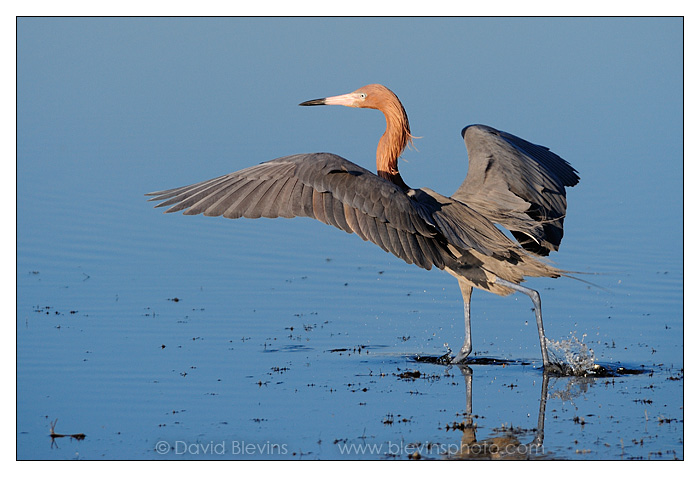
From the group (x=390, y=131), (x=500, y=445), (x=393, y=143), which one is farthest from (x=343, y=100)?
(x=500, y=445)

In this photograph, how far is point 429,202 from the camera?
875 centimetres

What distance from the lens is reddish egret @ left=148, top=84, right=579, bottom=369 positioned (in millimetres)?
7945

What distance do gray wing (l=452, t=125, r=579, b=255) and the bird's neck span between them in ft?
2.31

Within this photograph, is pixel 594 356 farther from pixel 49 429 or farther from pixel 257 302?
pixel 49 429

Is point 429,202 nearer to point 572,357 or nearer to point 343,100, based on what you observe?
point 572,357

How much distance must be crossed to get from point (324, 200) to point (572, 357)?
9.26 feet

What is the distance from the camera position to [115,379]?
832cm

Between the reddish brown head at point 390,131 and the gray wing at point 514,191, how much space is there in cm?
72

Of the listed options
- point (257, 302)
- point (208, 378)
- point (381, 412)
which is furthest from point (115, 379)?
point (257, 302)

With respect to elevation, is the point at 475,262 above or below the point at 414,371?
above

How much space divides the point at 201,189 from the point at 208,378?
5.35 ft

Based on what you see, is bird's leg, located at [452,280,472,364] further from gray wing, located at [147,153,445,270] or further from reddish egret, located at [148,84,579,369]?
gray wing, located at [147,153,445,270]

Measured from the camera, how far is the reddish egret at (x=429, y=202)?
26.1ft

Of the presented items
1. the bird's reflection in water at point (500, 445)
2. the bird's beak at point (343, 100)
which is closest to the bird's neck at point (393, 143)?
the bird's beak at point (343, 100)
